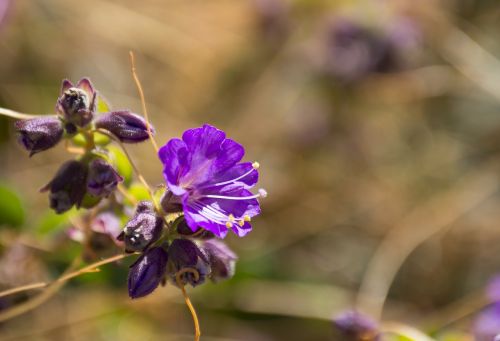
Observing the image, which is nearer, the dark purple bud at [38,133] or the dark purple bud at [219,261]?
the dark purple bud at [38,133]

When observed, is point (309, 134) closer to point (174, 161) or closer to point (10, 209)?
point (10, 209)


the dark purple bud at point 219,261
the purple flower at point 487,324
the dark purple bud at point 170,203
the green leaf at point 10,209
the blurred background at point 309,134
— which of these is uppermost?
the blurred background at point 309,134

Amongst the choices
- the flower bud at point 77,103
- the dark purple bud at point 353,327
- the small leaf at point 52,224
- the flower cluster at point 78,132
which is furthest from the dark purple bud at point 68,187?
the dark purple bud at point 353,327

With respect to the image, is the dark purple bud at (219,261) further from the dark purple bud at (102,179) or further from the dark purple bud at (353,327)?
the dark purple bud at (353,327)

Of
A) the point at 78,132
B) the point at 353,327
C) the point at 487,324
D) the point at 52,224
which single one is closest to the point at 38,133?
the point at 78,132

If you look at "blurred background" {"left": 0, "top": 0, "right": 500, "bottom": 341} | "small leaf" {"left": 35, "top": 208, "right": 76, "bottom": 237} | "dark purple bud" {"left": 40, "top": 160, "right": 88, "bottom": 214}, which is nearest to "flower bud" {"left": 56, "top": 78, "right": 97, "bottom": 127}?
"dark purple bud" {"left": 40, "top": 160, "right": 88, "bottom": 214}
